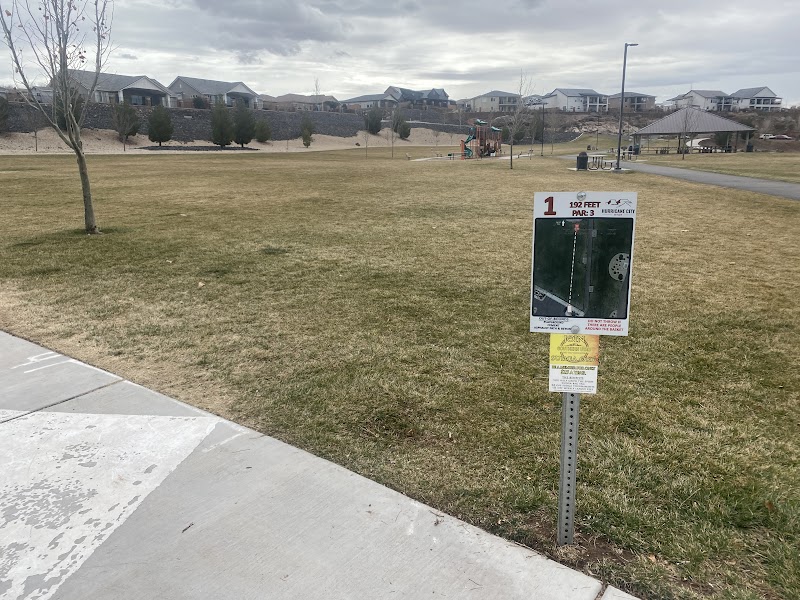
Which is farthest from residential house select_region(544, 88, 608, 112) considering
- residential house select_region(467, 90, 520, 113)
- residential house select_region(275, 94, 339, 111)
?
residential house select_region(275, 94, 339, 111)

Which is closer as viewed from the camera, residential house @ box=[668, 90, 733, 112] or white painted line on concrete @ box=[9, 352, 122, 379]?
white painted line on concrete @ box=[9, 352, 122, 379]

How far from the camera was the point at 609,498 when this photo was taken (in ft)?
9.66

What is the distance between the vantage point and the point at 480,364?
4781mm

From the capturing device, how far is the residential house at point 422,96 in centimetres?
14412

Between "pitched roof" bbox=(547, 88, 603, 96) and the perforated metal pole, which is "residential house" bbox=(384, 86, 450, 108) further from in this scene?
the perforated metal pole

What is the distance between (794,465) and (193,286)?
6476 mm

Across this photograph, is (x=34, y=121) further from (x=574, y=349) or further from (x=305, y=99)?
(x=305, y=99)

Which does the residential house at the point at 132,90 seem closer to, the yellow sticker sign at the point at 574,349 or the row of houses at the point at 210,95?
the row of houses at the point at 210,95

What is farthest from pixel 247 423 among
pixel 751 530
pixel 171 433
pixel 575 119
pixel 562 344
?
pixel 575 119

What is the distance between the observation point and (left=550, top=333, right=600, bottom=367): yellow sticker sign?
8.36 feet

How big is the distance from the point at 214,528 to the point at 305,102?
144 m

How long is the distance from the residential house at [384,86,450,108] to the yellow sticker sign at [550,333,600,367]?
14749 cm

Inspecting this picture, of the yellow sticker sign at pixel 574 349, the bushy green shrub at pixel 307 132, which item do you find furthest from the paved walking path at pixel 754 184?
the bushy green shrub at pixel 307 132

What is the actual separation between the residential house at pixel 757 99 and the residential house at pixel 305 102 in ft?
303
